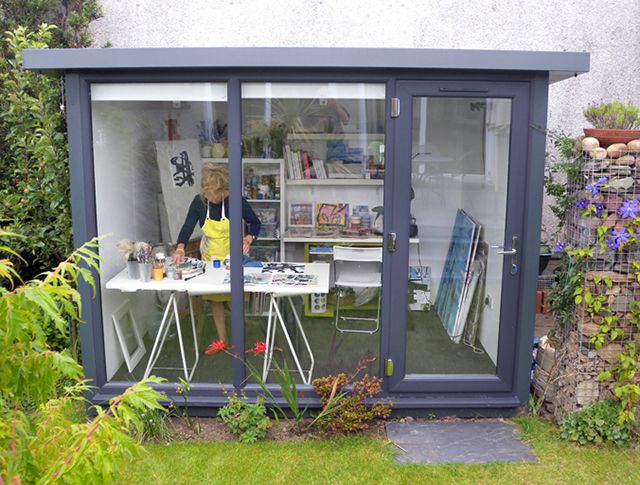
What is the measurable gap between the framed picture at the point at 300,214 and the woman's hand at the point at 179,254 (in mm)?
866

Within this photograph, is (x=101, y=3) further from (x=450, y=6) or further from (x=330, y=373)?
(x=330, y=373)

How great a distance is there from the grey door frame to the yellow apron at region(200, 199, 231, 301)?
1.19 metres

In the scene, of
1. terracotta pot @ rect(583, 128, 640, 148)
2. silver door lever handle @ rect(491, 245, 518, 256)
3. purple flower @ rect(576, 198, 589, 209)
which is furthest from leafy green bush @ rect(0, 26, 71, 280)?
terracotta pot @ rect(583, 128, 640, 148)

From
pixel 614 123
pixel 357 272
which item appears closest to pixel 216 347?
pixel 357 272

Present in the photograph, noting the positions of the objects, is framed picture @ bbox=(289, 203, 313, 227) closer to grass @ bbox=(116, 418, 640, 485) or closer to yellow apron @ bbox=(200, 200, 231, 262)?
yellow apron @ bbox=(200, 200, 231, 262)

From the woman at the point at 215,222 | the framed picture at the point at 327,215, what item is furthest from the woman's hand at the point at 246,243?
the framed picture at the point at 327,215

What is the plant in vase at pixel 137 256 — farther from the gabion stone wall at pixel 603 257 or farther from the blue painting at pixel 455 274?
the gabion stone wall at pixel 603 257

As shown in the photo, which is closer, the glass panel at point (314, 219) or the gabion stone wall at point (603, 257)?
the gabion stone wall at point (603, 257)

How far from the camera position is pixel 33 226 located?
5.34 m

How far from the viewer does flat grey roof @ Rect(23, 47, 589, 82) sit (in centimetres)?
401

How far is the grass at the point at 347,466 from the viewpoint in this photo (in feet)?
12.3

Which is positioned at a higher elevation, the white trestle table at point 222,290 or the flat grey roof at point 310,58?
the flat grey roof at point 310,58

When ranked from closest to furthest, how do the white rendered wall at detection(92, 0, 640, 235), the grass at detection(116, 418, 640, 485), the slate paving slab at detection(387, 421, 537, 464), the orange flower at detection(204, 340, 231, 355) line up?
the grass at detection(116, 418, 640, 485)
the slate paving slab at detection(387, 421, 537, 464)
the orange flower at detection(204, 340, 231, 355)
the white rendered wall at detection(92, 0, 640, 235)

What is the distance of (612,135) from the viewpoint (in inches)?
159
